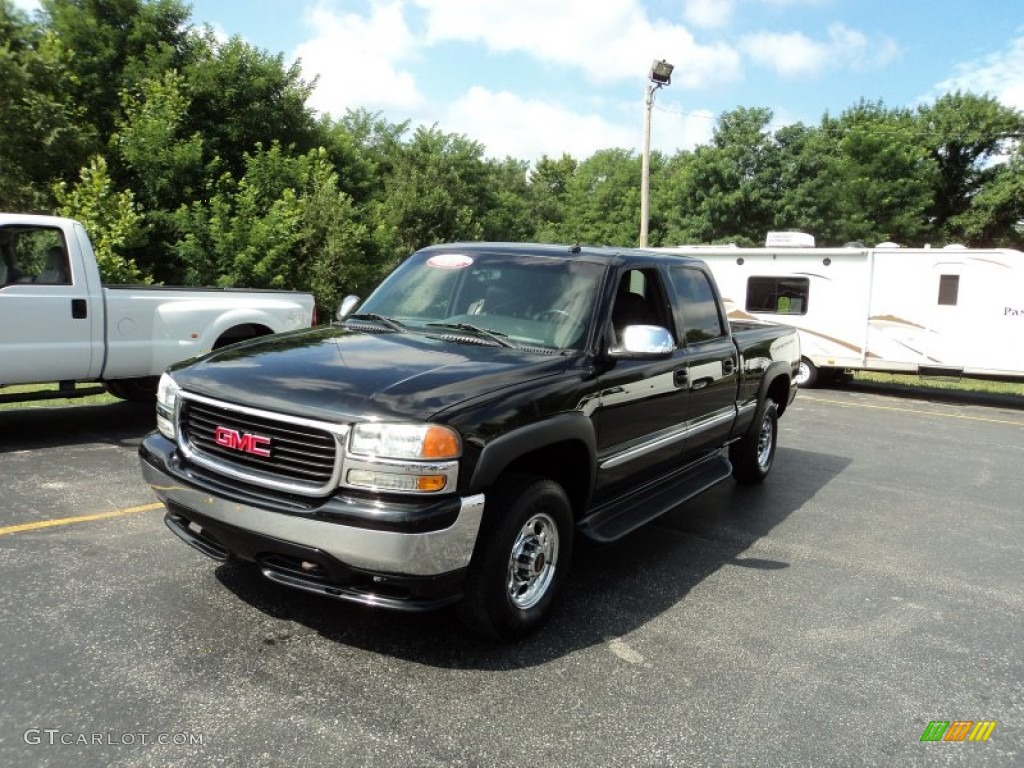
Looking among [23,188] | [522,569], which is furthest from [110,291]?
[23,188]

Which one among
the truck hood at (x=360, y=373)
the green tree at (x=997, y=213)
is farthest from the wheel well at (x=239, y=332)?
the green tree at (x=997, y=213)

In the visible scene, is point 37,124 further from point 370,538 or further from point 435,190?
point 370,538

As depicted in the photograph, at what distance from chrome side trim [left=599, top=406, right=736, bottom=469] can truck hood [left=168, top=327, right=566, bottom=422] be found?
73cm

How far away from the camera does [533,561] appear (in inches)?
139

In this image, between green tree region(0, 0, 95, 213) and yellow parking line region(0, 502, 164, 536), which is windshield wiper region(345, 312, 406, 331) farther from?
green tree region(0, 0, 95, 213)

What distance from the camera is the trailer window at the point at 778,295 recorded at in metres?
15.0

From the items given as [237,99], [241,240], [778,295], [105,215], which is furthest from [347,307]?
[237,99]

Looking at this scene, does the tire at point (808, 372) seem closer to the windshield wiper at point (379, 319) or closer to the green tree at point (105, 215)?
the windshield wiper at point (379, 319)

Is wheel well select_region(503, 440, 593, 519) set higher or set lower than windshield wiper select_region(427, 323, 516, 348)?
lower

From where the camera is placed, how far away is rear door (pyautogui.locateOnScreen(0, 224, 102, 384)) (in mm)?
6500

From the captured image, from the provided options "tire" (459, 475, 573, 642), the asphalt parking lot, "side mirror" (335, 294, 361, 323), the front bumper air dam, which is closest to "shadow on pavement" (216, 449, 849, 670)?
the asphalt parking lot

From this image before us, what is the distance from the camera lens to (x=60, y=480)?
18.9 ft

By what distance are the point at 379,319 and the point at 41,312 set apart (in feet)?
13.3

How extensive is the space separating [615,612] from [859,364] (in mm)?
12145
